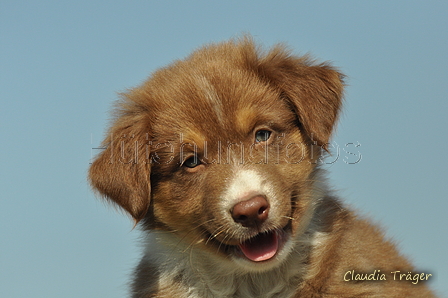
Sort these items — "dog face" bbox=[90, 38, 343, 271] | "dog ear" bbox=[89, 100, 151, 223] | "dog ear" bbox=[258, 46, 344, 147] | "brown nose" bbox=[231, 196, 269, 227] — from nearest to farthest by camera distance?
Answer: "brown nose" bbox=[231, 196, 269, 227], "dog face" bbox=[90, 38, 343, 271], "dog ear" bbox=[89, 100, 151, 223], "dog ear" bbox=[258, 46, 344, 147]

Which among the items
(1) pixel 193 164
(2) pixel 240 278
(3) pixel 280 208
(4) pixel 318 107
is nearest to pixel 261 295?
(2) pixel 240 278

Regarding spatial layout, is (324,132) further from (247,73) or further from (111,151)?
(111,151)

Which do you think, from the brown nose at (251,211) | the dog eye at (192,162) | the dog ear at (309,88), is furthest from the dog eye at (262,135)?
the brown nose at (251,211)

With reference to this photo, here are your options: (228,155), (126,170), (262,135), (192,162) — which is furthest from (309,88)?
(126,170)

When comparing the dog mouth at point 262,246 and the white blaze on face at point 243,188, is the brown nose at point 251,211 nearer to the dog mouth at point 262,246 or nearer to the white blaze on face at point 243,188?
the white blaze on face at point 243,188

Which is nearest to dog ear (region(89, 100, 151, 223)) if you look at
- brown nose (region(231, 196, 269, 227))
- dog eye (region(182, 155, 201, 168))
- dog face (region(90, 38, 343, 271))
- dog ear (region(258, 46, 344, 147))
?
dog face (region(90, 38, 343, 271))

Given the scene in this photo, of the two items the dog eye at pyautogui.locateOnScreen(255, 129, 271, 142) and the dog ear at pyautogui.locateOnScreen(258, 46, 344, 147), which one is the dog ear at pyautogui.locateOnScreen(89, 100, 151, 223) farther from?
the dog ear at pyautogui.locateOnScreen(258, 46, 344, 147)

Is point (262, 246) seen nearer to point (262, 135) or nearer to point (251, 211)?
point (251, 211)

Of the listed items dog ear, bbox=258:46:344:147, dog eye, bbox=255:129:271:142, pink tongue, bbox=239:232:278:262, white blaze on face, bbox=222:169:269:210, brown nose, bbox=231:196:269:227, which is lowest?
pink tongue, bbox=239:232:278:262
